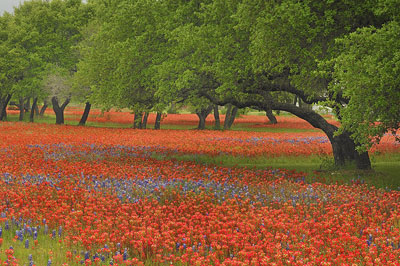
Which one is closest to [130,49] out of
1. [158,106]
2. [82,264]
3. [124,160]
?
[158,106]

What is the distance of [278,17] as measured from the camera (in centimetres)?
1334

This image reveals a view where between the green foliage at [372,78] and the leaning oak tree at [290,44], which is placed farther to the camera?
the leaning oak tree at [290,44]

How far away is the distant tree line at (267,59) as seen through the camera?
1098 centimetres

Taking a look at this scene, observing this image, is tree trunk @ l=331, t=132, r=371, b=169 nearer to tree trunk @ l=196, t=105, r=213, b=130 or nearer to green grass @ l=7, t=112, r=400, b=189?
green grass @ l=7, t=112, r=400, b=189

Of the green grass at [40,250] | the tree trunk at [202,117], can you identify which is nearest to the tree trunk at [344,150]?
the green grass at [40,250]

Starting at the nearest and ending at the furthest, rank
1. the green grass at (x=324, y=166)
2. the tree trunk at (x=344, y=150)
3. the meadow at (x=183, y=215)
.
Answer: the meadow at (x=183, y=215) → the green grass at (x=324, y=166) → the tree trunk at (x=344, y=150)

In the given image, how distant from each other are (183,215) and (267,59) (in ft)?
23.9

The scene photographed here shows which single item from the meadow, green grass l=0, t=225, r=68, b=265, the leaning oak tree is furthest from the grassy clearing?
green grass l=0, t=225, r=68, b=265

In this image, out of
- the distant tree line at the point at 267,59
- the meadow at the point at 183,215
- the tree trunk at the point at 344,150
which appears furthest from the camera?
the tree trunk at the point at 344,150

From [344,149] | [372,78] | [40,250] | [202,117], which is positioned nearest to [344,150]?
[344,149]

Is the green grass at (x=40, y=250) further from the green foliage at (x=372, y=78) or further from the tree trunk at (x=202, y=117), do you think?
the tree trunk at (x=202, y=117)

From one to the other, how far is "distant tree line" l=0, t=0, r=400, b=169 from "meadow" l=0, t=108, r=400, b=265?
219cm

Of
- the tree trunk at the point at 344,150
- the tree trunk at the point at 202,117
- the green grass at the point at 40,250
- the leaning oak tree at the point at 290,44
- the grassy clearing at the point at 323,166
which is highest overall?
the leaning oak tree at the point at 290,44

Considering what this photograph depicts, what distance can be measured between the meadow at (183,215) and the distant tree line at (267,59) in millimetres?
2188
